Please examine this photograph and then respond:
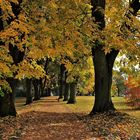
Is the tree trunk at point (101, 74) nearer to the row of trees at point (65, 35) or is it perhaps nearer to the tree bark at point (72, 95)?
the row of trees at point (65, 35)

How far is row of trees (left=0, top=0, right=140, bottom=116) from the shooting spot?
20.0 meters

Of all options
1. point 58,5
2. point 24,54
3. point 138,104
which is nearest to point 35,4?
point 58,5

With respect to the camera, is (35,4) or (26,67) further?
(35,4)

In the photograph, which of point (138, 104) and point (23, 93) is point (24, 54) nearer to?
point (138, 104)

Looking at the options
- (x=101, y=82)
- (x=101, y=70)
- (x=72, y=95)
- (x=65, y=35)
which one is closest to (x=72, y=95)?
(x=72, y=95)

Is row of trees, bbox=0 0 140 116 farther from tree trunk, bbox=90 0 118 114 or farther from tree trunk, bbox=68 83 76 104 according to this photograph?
tree trunk, bbox=68 83 76 104

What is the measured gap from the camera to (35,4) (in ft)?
80.8

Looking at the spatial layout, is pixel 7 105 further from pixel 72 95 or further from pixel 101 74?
pixel 72 95

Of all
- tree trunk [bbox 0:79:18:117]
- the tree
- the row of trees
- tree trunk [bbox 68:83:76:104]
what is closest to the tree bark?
tree trunk [bbox 68:83:76:104]

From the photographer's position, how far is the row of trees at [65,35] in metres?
20.0

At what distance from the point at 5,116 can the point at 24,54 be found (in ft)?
13.4

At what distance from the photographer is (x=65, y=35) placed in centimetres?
2250

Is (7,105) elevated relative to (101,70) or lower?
lower

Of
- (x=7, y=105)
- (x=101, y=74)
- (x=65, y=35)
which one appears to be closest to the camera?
(x=65, y=35)
